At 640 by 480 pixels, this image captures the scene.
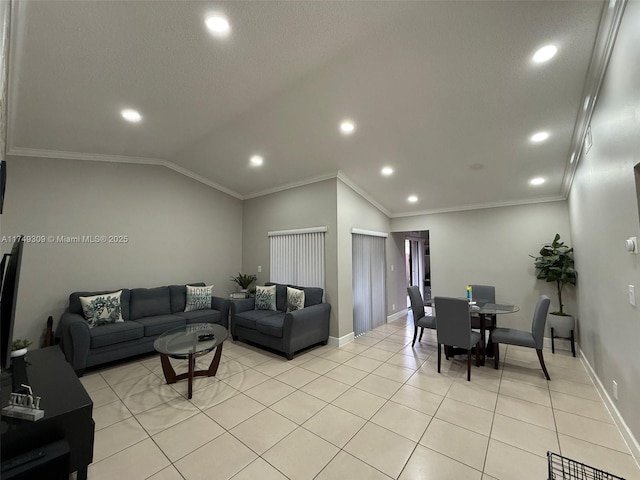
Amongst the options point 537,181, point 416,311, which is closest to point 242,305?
point 416,311

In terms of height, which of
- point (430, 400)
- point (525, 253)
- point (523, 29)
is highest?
point (523, 29)

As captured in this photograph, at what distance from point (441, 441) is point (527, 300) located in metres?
3.68

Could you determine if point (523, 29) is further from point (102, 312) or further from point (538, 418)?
point (102, 312)

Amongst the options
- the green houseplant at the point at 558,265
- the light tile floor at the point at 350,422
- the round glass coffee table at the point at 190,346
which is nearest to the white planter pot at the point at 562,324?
the green houseplant at the point at 558,265

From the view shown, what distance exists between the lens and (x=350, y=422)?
2.35 metres

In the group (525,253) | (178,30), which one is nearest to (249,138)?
(178,30)

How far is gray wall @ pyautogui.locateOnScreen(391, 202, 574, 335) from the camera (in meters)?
4.51

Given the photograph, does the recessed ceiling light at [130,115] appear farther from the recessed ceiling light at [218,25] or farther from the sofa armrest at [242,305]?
the sofa armrest at [242,305]

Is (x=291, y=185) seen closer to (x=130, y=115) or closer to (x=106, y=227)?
(x=130, y=115)

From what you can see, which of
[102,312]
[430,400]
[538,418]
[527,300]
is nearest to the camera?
[538,418]

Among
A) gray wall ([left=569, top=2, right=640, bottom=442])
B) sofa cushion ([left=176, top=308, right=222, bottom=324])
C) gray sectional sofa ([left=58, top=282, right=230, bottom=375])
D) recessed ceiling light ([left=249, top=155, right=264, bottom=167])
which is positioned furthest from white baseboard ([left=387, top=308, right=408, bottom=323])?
recessed ceiling light ([left=249, top=155, right=264, bottom=167])

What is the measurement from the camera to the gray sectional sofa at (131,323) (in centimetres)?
324

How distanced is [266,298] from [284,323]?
106 cm

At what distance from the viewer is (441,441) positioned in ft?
6.88
